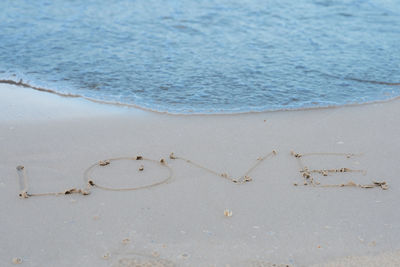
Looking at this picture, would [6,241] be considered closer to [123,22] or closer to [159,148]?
[159,148]

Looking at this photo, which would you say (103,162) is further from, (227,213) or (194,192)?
(227,213)

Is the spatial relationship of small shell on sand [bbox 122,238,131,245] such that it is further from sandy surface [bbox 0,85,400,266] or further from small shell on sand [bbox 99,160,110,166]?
small shell on sand [bbox 99,160,110,166]

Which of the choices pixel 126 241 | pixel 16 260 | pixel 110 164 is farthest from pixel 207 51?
pixel 16 260

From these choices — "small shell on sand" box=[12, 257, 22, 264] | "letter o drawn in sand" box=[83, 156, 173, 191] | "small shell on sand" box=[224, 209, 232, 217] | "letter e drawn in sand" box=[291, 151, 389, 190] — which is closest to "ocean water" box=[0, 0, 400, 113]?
"letter e drawn in sand" box=[291, 151, 389, 190]

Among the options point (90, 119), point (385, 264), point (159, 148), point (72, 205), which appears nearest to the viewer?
point (385, 264)

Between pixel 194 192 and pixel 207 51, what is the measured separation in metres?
3.39

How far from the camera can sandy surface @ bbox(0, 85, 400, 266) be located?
3016 millimetres

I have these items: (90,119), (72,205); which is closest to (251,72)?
(90,119)

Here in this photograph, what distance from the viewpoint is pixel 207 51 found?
21.8 ft

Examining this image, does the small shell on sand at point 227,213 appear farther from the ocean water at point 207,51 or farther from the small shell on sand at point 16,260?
the ocean water at point 207,51

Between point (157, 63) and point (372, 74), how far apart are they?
267cm

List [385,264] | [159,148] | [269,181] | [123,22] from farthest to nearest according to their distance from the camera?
[123,22], [159,148], [269,181], [385,264]

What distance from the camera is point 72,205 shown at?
342 cm

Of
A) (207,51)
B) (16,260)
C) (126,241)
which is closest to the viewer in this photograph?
(16,260)
